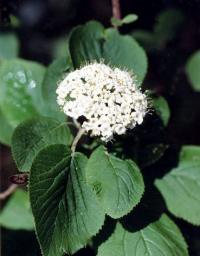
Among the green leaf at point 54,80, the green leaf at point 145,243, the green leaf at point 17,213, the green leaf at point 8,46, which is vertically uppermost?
the green leaf at point 8,46

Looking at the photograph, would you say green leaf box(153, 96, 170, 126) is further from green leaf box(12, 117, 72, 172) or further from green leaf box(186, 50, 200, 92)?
green leaf box(186, 50, 200, 92)

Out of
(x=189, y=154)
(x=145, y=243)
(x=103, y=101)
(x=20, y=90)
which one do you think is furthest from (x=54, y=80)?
(x=145, y=243)

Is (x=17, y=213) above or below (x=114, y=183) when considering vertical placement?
below

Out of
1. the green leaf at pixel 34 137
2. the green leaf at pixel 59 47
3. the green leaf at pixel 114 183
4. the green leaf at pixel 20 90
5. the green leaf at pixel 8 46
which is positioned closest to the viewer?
the green leaf at pixel 114 183

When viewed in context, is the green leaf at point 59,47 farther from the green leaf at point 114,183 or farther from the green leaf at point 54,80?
the green leaf at point 114,183

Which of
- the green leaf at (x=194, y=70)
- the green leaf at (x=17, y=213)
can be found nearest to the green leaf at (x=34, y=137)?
the green leaf at (x=17, y=213)

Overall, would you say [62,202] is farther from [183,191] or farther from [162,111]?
[162,111]
